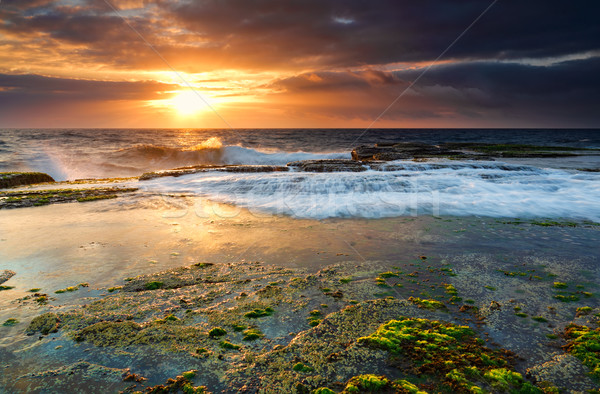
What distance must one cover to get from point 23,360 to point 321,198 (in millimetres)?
9463


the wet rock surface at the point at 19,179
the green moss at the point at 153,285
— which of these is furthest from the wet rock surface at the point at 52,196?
the green moss at the point at 153,285

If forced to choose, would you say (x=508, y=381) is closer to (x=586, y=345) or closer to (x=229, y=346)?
(x=586, y=345)

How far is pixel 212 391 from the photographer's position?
291 centimetres

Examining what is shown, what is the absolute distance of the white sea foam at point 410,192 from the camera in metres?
10.0

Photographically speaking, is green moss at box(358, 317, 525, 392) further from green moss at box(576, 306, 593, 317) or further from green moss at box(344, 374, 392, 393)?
green moss at box(576, 306, 593, 317)

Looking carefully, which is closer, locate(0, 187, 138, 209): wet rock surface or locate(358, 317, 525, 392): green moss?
locate(358, 317, 525, 392): green moss

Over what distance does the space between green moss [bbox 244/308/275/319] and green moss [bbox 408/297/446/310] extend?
203cm

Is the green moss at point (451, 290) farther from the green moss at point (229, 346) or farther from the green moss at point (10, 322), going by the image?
the green moss at point (10, 322)

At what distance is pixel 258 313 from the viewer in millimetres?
4160

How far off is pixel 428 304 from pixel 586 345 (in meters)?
1.64

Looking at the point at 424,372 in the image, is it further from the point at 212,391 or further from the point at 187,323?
the point at 187,323

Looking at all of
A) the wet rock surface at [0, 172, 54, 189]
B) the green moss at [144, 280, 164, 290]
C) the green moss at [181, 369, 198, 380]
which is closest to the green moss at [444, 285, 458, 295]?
the green moss at [181, 369, 198, 380]

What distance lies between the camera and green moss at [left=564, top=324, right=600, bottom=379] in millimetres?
3197

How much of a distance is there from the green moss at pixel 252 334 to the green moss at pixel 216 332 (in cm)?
27
